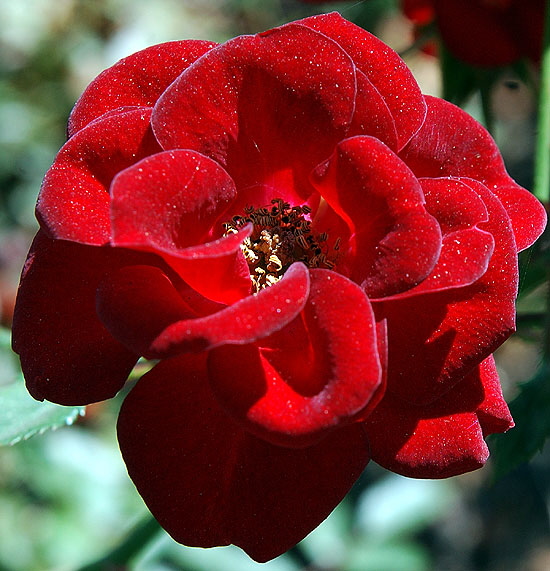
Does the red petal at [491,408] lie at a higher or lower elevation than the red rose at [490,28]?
lower

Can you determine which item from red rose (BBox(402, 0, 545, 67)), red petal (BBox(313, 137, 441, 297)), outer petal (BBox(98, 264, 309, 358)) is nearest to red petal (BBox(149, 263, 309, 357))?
outer petal (BBox(98, 264, 309, 358))

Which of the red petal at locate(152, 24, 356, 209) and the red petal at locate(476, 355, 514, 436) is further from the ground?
the red petal at locate(152, 24, 356, 209)

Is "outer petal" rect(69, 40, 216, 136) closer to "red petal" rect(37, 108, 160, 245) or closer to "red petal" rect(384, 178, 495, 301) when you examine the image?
"red petal" rect(37, 108, 160, 245)

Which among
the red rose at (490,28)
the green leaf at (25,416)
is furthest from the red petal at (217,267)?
the red rose at (490,28)

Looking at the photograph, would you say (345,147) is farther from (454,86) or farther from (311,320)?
(454,86)

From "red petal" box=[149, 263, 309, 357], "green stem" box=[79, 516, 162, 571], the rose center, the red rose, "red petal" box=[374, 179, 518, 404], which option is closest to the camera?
"red petal" box=[149, 263, 309, 357]

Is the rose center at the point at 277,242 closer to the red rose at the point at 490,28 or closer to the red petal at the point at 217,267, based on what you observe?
the red petal at the point at 217,267

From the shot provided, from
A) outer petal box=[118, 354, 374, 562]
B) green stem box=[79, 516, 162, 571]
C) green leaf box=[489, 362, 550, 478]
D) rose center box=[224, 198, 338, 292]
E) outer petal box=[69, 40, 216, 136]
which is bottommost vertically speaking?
green stem box=[79, 516, 162, 571]

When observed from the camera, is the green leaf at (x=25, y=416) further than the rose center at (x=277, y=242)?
Yes
